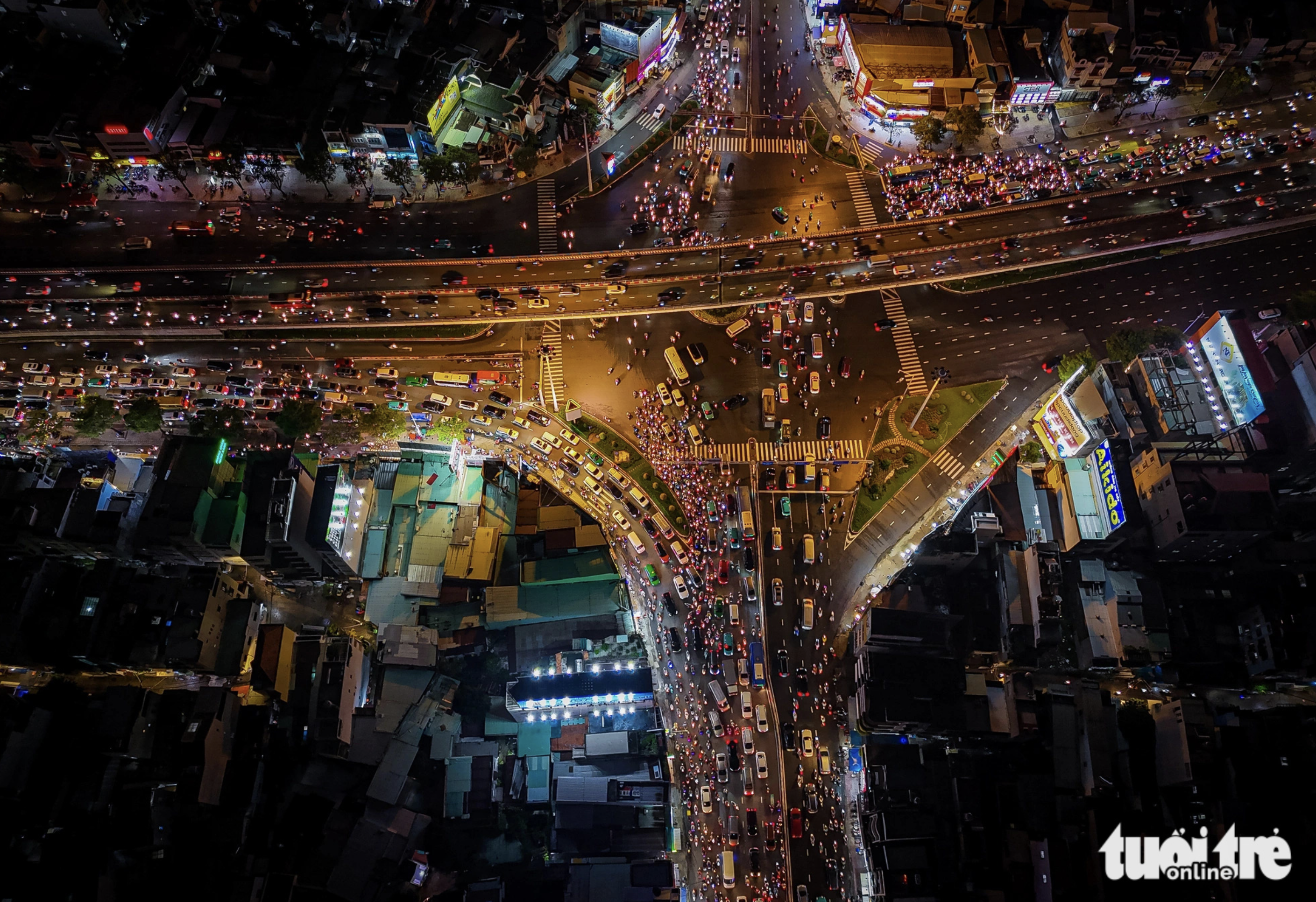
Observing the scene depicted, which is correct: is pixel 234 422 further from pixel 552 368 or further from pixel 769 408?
pixel 769 408

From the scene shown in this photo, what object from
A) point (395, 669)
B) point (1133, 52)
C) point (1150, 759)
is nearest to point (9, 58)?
point (395, 669)

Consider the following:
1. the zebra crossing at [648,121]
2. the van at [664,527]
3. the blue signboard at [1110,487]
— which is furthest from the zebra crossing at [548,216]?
the blue signboard at [1110,487]

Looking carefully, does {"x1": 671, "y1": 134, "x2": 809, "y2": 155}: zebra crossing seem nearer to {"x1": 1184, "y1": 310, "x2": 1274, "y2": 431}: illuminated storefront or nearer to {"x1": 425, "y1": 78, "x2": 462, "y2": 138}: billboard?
{"x1": 425, "y1": 78, "x2": 462, "y2": 138}: billboard

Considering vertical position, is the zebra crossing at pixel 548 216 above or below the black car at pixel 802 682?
above

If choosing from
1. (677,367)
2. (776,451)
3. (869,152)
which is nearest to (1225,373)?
(776,451)

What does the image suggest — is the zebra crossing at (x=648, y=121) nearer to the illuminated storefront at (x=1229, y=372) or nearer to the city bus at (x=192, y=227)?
the city bus at (x=192, y=227)

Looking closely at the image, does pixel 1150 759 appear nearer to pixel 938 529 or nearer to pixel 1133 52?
pixel 938 529
